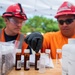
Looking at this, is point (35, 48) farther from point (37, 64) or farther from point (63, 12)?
point (63, 12)

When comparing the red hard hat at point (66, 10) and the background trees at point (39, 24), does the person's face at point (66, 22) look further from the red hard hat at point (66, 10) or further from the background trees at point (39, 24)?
the background trees at point (39, 24)

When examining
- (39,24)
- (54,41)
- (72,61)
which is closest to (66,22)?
(54,41)

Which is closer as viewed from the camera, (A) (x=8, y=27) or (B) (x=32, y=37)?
(B) (x=32, y=37)

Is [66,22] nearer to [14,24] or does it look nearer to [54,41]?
[54,41]

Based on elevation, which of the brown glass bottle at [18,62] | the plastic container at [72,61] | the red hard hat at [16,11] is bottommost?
the brown glass bottle at [18,62]

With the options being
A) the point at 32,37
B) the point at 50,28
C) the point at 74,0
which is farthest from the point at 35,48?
the point at 50,28

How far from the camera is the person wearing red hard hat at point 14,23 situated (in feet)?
4.36

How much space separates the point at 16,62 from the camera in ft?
2.54

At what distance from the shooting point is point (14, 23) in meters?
1.41

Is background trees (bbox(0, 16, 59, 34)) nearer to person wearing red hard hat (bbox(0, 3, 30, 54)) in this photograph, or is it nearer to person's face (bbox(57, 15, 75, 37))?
person wearing red hard hat (bbox(0, 3, 30, 54))

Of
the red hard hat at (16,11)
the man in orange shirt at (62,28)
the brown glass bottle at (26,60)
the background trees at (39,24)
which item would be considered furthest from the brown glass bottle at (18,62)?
→ the background trees at (39,24)

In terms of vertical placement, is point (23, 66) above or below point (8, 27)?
below

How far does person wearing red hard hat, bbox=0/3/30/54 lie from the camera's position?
1329 mm

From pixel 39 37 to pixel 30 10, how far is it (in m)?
1.77
